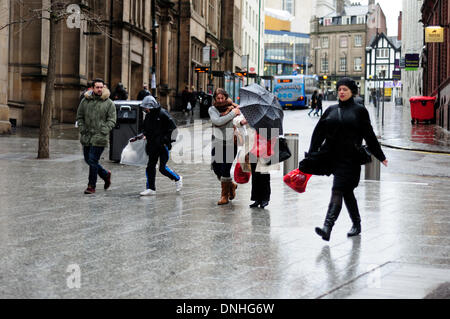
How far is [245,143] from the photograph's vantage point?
31.0ft

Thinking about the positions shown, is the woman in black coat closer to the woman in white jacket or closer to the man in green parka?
the woman in white jacket

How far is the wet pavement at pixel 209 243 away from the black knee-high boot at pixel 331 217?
5.4 inches

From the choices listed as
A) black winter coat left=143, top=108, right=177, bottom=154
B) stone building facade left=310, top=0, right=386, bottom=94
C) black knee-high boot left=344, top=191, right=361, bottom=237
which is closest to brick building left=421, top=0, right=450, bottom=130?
black winter coat left=143, top=108, right=177, bottom=154

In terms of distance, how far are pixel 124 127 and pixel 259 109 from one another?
7.74 m

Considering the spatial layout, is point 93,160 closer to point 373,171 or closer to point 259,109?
point 259,109

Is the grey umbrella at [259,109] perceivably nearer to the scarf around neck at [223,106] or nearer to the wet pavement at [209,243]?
the scarf around neck at [223,106]

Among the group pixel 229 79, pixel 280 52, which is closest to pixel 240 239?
pixel 229 79

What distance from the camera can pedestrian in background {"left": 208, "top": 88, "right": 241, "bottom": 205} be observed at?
9.52 meters

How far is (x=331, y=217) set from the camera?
6.95m

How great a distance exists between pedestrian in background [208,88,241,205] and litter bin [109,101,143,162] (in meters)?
6.91

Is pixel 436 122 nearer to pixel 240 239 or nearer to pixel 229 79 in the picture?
pixel 229 79

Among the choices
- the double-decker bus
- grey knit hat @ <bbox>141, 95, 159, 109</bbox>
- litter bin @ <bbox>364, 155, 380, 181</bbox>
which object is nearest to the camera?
grey knit hat @ <bbox>141, 95, 159, 109</bbox>
